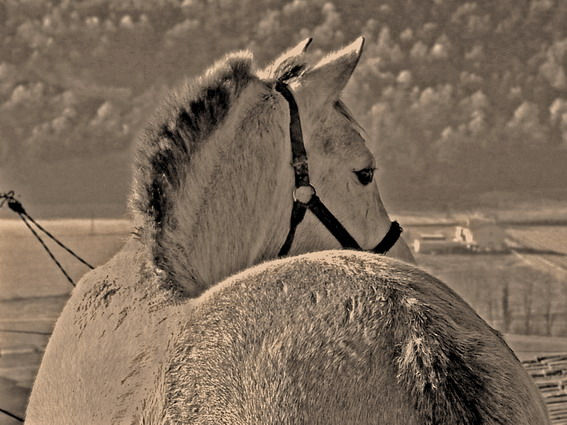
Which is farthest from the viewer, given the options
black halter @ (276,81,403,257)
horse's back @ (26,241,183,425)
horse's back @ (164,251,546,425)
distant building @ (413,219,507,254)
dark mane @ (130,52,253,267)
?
distant building @ (413,219,507,254)

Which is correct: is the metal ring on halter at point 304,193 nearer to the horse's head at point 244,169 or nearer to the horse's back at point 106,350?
the horse's head at point 244,169

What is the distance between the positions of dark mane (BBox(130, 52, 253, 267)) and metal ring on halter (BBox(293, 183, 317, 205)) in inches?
5.4

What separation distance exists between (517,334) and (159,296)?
21.5 feet

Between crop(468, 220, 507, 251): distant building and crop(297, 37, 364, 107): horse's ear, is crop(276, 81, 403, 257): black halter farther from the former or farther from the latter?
crop(468, 220, 507, 251): distant building

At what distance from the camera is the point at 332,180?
86 centimetres

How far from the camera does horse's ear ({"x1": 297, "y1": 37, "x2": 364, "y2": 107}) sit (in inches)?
33.6

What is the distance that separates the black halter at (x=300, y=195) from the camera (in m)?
0.81

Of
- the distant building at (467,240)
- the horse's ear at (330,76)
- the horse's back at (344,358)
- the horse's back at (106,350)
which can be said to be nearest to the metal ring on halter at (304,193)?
the horse's ear at (330,76)

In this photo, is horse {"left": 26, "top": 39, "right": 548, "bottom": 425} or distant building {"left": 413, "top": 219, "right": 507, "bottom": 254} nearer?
horse {"left": 26, "top": 39, "right": 548, "bottom": 425}

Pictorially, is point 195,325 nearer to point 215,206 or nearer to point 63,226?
point 215,206

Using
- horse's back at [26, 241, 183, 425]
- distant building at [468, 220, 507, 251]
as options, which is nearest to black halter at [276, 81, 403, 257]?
horse's back at [26, 241, 183, 425]

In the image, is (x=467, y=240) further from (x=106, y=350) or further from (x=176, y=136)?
(x=106, y=350)

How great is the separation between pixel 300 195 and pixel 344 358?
49 cm

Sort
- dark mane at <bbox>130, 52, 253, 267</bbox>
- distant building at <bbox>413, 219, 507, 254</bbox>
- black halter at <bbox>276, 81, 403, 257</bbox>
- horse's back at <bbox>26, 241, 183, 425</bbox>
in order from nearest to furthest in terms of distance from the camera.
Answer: horse's back at <bbox>26, 241, 183, 425</bbox>, dark mane at <bbox>130, 52, 253, 267</bbox>, black halter at <bbox>276, 81, 403, 257</bbox>, distant building at <bbox>413, 219, 507, 254</bbox>
